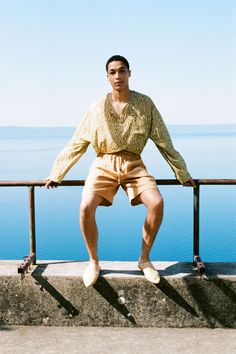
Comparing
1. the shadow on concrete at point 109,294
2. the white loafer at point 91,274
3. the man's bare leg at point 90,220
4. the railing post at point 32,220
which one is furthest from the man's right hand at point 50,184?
the shadow on concrete at point 109,294

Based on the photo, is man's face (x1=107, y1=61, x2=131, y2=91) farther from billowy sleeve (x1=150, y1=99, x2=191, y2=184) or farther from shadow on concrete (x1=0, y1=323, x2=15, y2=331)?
shadow on concrete (x1=0, y1=323, x2=15, y2=331)

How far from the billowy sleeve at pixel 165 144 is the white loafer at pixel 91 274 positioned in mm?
775

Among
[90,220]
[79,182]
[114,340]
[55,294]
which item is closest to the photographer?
[114,340]

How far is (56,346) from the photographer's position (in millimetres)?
2646

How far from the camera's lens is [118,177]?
298 centimetres

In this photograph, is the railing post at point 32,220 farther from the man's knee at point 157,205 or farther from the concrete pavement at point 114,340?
the man's knee at point 157,205

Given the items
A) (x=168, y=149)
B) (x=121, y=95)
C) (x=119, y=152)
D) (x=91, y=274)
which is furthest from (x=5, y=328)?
(x=121, y=95)

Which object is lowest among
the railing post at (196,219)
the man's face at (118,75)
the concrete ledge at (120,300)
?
the concrete ledge at (120,300)

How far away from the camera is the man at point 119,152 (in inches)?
114

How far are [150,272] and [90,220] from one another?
495mm

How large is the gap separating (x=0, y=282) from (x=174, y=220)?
4888 inches

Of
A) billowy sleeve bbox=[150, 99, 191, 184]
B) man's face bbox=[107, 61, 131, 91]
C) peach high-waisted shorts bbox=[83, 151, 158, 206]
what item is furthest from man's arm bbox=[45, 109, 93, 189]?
billowy sleeve bbox=[150, 99, 191, 184]

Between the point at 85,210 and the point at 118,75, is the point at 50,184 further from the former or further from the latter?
the point at 118,75

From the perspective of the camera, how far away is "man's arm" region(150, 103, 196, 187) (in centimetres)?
297
